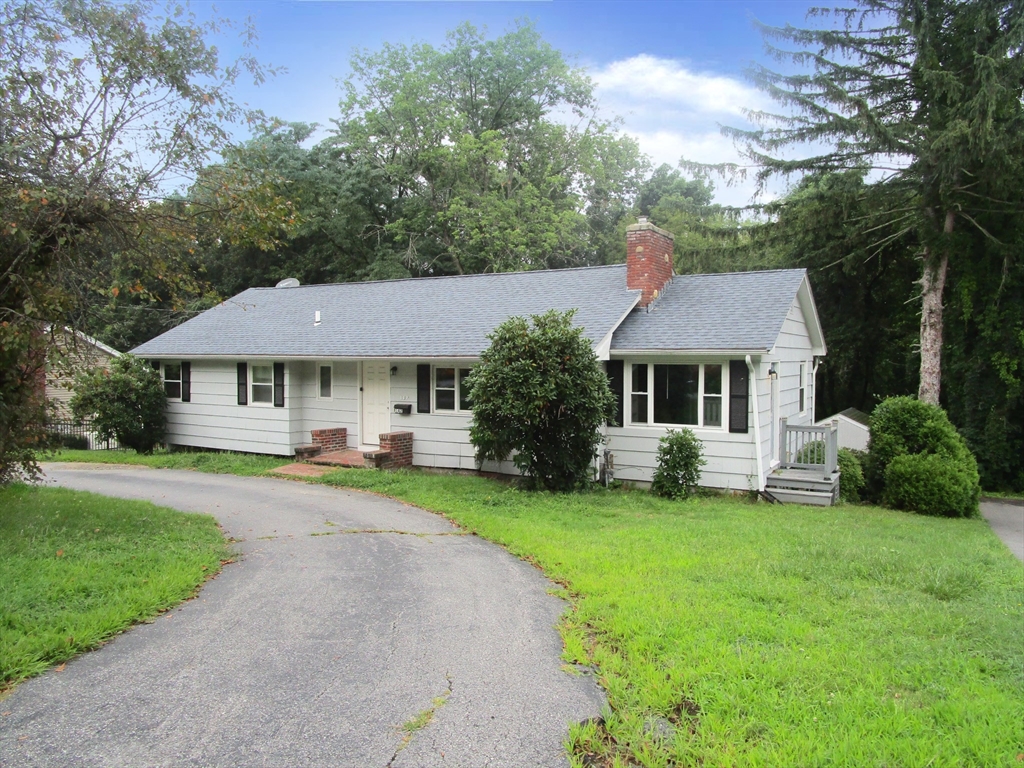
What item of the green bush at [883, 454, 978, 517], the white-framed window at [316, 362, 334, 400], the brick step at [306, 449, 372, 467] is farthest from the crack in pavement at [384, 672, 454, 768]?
the green bush at [883, 454, 978, 517]

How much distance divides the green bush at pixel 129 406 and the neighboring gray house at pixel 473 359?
1.71 ft

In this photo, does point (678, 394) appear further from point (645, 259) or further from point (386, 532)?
point (386, 532)

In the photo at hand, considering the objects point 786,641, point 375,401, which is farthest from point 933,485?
point 375,401

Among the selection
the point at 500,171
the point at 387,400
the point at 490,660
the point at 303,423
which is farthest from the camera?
the point at 500,171

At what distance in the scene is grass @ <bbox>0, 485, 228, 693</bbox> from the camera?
4.76 m

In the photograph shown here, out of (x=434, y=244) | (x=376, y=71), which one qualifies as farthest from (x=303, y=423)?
(x=376, y=71)

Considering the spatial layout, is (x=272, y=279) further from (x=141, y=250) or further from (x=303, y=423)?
(x=141, y=250)

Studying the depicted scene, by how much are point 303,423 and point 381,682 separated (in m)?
12.8

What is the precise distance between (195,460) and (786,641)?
14.6 meters

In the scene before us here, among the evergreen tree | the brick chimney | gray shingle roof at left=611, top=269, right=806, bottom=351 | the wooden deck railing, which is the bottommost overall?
the wooden deck railing

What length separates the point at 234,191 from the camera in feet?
27.2

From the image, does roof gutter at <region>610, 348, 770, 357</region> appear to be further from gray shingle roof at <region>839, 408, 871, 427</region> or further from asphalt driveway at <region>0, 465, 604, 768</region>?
gray shingle roof at <region>839, 408, 871, 427</region>

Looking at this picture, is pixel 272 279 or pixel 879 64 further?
pixel 272 279

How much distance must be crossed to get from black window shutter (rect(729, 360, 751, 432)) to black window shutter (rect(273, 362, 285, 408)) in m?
10.3
